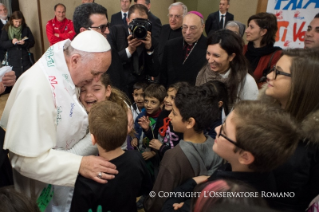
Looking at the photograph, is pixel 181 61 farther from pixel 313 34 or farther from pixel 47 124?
pixel 47 124

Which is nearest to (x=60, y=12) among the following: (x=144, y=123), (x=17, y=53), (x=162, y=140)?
(x=17, y=53)

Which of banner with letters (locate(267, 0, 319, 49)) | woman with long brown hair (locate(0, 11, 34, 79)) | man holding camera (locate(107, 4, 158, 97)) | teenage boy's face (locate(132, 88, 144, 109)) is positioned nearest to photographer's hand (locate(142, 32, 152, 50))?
man holding camera (locate(107, 4, 158, 97))

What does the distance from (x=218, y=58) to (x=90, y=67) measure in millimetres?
1120

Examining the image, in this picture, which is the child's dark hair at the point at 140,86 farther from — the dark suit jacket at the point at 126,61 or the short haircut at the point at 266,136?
the short haircut at the point at 266,136

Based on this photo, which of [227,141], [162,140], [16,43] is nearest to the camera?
[227,141]

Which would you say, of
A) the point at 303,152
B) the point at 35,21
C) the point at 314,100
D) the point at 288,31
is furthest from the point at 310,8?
the point at 35,21

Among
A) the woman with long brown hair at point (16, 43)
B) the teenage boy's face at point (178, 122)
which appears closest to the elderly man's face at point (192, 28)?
the teenage boy's face at point (178, 122)

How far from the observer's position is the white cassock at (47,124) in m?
1.21

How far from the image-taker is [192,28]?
2539mm

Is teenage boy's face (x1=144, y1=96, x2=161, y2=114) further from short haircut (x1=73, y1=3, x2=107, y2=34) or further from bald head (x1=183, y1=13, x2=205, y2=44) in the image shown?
→ short haircut (x1=73, y1=3, x2=107, y2=34)

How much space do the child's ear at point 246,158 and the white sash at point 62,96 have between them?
879 millimetres

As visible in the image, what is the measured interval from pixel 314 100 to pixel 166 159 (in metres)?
0.78

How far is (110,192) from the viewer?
3.97 ft

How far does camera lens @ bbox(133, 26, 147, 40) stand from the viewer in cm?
229
